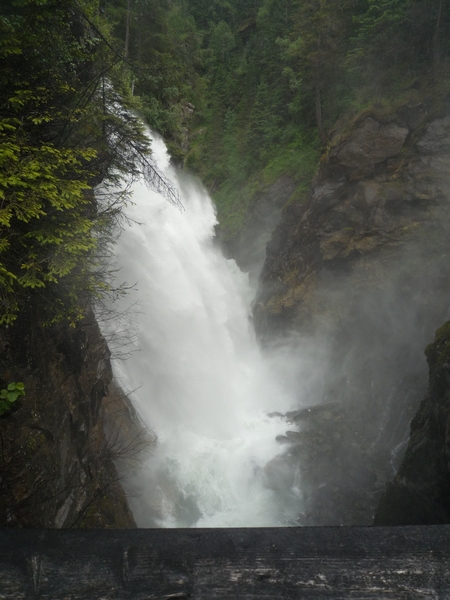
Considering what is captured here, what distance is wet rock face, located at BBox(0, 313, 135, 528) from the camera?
448 centimetres

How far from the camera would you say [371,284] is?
14820 millimetres

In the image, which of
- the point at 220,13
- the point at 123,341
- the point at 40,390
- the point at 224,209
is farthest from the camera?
the point at 220,13

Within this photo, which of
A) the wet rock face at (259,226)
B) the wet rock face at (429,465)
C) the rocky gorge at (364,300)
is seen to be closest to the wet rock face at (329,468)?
the rocky gorge at (364,300)

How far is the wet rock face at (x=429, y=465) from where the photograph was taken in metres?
6.79

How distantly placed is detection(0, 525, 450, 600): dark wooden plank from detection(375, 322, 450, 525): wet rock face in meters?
4.91

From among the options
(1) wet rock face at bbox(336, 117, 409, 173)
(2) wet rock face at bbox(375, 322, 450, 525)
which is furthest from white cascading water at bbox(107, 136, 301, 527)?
(1) wet rock face at bbox(336, 117, 409, 173)

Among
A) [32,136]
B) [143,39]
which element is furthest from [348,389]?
[143,39]

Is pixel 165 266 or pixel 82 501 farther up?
pixel 165 266

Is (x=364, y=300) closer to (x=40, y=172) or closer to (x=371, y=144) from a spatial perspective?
(x=371, y=144)

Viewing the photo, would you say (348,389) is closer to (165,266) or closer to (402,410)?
(402,410)

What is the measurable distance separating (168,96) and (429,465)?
24053 mm

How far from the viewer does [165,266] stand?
17719 mm

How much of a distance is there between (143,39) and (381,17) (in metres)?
13.5

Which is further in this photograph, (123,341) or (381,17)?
(381,17)
